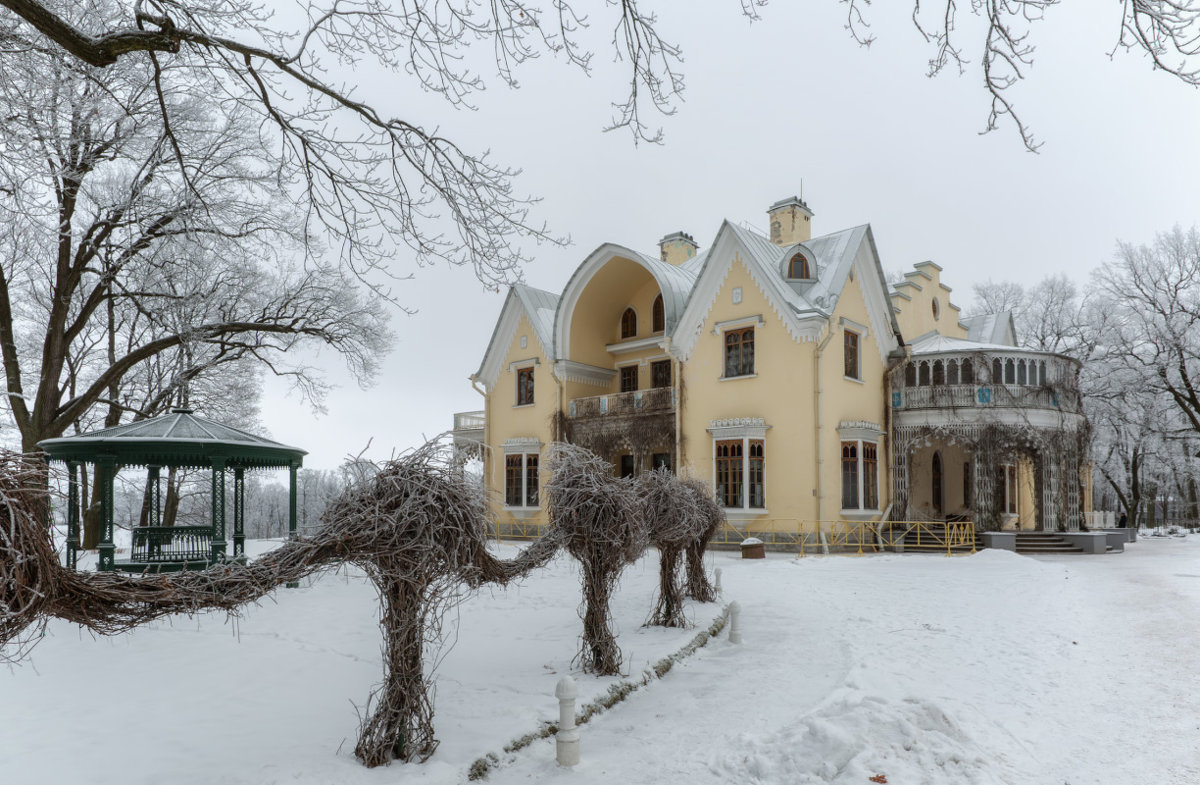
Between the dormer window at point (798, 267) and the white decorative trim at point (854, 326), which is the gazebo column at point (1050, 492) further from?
the dormer window at point (798, 267)

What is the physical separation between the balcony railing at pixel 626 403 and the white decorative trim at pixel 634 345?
1.79 m

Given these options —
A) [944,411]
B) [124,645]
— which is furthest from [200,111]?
[944,411]

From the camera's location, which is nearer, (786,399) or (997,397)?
(786,399)

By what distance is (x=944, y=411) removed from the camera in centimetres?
2275

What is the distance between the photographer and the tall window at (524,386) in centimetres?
2892

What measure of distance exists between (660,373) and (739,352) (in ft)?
15.9

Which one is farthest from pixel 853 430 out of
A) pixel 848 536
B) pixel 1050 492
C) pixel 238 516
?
pixel 238 516

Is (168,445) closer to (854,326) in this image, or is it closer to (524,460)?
(524,460)

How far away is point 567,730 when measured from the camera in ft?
18.7

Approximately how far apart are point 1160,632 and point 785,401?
482 inches

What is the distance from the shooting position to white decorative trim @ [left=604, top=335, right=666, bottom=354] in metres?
27.1

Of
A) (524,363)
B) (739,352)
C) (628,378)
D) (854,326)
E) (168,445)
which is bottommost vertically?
(168,445)

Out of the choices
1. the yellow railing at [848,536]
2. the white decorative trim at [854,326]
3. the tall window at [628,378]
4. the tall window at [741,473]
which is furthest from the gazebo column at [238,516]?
the white decorative trim at [854,326]

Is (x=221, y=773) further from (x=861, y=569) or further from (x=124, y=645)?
(x=861, y=569)
